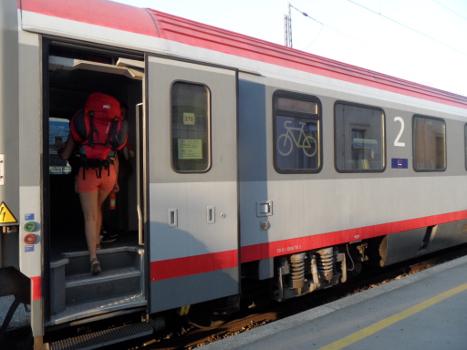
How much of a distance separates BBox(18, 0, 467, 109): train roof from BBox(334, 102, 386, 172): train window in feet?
1.50

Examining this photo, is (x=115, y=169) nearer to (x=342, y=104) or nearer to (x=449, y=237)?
(x=342, y=104)

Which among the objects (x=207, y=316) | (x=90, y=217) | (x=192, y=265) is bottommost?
(x=207, y=316)

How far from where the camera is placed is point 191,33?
4.14m

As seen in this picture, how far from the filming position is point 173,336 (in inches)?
182

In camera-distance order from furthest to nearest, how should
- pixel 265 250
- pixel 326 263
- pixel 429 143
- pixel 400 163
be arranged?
pixel 429 143 → pixel 400 163 → pixel 326 263 → pixel 265 250

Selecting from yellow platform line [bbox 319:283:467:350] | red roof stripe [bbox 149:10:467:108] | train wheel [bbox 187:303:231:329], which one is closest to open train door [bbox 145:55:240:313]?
red roof stripe [bbox 149:10:467:108]

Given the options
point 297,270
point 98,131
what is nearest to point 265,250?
point 297,270

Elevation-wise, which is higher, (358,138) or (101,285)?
(358,138)

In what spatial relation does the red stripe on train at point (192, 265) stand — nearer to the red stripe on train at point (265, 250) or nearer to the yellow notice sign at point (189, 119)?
the red stripe on train at point (265, 250)

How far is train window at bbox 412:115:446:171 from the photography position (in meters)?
6.82

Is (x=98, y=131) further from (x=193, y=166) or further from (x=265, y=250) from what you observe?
(x=265, y=250)

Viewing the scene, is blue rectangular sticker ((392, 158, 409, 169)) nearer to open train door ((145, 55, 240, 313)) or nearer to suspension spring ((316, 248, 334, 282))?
suspension spring ((316, 248, 334, 282))

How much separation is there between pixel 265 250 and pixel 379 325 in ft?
4.58

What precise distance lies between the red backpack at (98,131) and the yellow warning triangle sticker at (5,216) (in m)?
0.99
